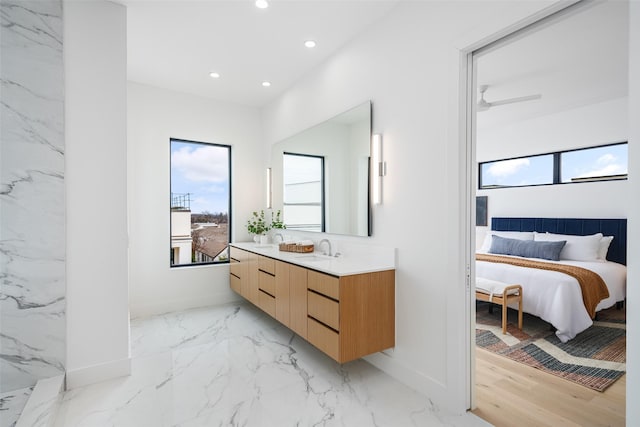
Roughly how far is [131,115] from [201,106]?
84cm

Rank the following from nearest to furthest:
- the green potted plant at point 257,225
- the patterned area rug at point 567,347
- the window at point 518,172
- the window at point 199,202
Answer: the patterned area rug at point 567,347, the window at point 199,202, the green potted plant at point 257,225, the window at point 518,172

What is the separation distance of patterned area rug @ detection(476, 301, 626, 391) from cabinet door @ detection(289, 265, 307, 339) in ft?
5.60

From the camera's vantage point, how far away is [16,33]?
2127 millimetres

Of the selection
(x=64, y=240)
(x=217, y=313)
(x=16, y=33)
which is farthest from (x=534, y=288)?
(x=16, y=33)

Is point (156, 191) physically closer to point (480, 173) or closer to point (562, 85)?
point (562, 85)

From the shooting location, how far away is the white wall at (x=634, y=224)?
1229mm

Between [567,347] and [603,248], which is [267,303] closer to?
[567,347]

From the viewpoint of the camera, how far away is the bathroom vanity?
2.15m

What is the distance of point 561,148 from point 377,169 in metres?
3.63

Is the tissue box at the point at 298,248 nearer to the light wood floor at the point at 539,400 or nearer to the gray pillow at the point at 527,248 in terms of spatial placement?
the light wood floor at the point at 539,400

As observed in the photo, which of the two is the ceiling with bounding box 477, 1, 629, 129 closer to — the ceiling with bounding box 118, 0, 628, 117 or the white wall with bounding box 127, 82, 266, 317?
the ceiling with bounding box 118, 0, 628, 117

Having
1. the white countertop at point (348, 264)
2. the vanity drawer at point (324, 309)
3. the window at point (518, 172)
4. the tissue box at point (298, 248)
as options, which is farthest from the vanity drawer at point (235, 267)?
the window at point (518, 172)

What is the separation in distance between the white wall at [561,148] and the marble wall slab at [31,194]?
5662 mm

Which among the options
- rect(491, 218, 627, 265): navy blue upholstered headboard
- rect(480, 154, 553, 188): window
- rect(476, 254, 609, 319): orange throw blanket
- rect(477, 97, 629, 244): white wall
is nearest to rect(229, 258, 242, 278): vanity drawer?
rect(476, 254, 609, 319): orange throw blanket
